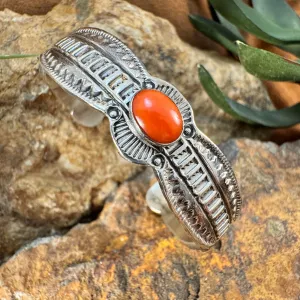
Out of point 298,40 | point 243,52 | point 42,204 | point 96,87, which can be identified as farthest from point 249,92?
point 42,204

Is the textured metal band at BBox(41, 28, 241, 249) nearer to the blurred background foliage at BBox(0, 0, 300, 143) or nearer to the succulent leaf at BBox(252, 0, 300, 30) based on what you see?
the blurred background foliage at BBox(0, 0, 300, 143)

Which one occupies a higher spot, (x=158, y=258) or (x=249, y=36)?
(x=249, y=36)

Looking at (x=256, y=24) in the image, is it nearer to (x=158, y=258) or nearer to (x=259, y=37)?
(x=259, y=37)

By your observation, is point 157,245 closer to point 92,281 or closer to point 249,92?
point 92,281

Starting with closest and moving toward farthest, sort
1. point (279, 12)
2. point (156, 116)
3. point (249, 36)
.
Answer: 1. point (156, 116)
2. point (279, 12)
3. point (249, 36)

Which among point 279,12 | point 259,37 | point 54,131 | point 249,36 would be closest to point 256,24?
point 259,37

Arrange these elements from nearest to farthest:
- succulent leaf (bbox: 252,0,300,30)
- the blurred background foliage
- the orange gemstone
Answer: the orange gemstone → the blurred background foliage → succulent leaf (bbox: 252,0,300,30)

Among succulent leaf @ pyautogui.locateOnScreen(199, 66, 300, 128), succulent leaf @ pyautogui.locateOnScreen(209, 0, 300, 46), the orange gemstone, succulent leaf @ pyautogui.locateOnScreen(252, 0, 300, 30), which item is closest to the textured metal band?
the orange gemstone
